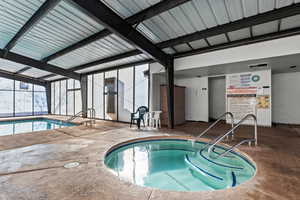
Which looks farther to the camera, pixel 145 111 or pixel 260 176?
pixel 145 111

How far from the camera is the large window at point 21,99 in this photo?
10.6m

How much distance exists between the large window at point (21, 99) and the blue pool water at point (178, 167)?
12.1 meters

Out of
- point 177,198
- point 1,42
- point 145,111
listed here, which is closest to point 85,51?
point 1,42

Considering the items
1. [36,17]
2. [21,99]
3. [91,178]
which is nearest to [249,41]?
[91,178]

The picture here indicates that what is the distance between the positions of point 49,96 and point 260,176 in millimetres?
15174

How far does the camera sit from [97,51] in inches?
237

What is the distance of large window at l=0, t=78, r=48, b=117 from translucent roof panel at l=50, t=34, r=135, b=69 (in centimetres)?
619

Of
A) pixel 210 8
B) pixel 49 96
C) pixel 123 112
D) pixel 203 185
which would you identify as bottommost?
pixel 203 185

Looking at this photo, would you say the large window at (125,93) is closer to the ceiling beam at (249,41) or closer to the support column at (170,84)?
the support column at (170,84)

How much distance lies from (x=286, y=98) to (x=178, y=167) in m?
6.71

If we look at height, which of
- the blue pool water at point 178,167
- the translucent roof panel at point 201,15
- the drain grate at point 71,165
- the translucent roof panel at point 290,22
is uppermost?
the translucent roof panel at point 201,15

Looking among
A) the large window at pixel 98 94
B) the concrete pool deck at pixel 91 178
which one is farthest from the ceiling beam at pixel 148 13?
the large window at pixel 98 94

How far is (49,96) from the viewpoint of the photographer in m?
12.6

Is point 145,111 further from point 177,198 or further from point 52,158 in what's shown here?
point 177,198
